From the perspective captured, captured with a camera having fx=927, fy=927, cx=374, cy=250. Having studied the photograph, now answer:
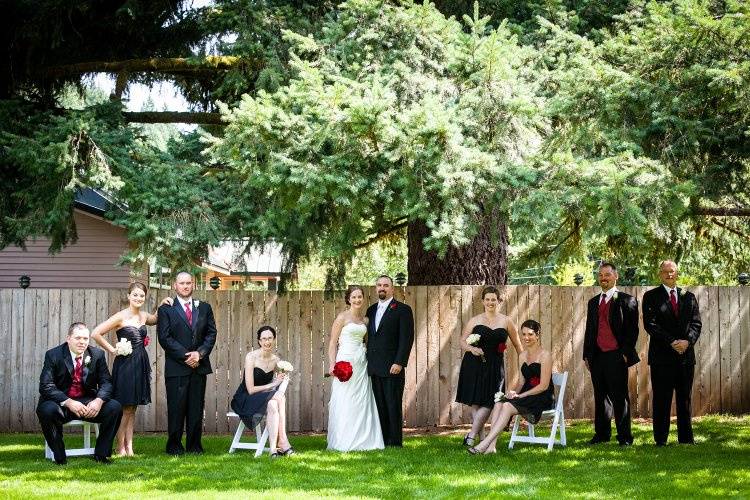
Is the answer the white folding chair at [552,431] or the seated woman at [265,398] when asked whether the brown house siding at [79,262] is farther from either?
the white folding chair at [552,431]

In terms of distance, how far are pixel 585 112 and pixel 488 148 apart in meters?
1.06

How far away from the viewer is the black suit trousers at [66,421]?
8.41 metres

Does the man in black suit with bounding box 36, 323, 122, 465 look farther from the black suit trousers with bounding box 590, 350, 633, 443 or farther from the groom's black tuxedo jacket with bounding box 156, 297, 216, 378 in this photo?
the black suit trousers with bounding box 590, 350, 633, 443

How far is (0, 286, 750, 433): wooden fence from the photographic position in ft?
38.0

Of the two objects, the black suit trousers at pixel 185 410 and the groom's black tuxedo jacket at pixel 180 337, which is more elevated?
the groom's black tuxedo jacket at pixel 180 337

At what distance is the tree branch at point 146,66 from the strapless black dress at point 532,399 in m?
5.42

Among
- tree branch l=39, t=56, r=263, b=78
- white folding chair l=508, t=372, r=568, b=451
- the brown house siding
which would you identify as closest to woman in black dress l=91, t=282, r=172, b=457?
white folding chair l=508, t=372, r=568, b=451

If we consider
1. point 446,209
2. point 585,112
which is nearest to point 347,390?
point 446,209

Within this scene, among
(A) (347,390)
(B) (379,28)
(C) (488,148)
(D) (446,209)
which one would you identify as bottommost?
(A) (347,390)

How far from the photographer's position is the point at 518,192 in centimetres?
877

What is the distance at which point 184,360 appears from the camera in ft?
30.3

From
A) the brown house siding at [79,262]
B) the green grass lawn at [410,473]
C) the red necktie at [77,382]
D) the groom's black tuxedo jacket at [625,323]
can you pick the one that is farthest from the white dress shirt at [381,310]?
the brown house siding at [79,262]

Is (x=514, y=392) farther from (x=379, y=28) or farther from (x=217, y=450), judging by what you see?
(x=379, y=28)

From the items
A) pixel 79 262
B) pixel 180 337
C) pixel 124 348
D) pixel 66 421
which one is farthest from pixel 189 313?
pixel 79 262
